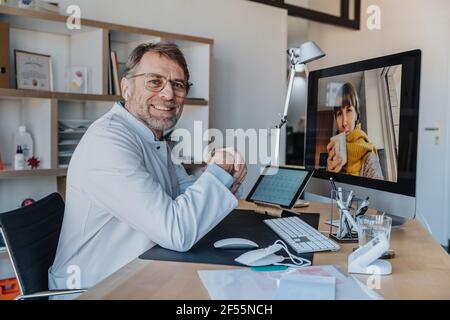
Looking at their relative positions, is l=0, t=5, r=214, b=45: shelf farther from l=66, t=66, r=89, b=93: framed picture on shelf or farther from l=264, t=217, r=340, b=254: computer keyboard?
l=264, t=217, r=340, b=254: computer keyboard

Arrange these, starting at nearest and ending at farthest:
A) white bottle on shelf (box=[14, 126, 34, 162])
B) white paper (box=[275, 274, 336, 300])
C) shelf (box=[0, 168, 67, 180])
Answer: white paper (box=[275, 274, 336, 300])
shelf (box=[0, 168, 67, 180])
white bottle on shelf (box=[14, 126, 34, 162])

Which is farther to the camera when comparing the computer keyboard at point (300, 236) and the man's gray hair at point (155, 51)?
the man's gray hair at point (155, 51)

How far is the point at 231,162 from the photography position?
4.44ft

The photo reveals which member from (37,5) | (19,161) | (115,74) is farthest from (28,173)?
(37,5)

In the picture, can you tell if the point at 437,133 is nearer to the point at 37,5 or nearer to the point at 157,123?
the point at 157,123

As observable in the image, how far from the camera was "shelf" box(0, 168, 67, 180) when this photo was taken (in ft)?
7.38

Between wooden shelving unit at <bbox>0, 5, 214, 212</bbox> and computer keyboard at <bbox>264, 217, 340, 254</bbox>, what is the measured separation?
143cm

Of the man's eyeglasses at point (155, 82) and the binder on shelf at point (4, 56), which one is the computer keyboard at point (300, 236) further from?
the binder on shelf at point (4, 56)

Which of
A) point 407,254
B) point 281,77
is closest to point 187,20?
point 281,77

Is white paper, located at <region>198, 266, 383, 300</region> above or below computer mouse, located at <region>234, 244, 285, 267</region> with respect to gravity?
below

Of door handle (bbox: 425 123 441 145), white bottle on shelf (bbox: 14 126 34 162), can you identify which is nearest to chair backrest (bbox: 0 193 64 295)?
white bottle on shelf (bbox: 14 126 34 162)

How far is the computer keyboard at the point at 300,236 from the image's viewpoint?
124cm

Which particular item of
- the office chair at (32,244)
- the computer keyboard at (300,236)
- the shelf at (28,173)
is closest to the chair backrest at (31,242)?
the office chair at (32,244)

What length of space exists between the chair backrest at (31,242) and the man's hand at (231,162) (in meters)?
0.58
